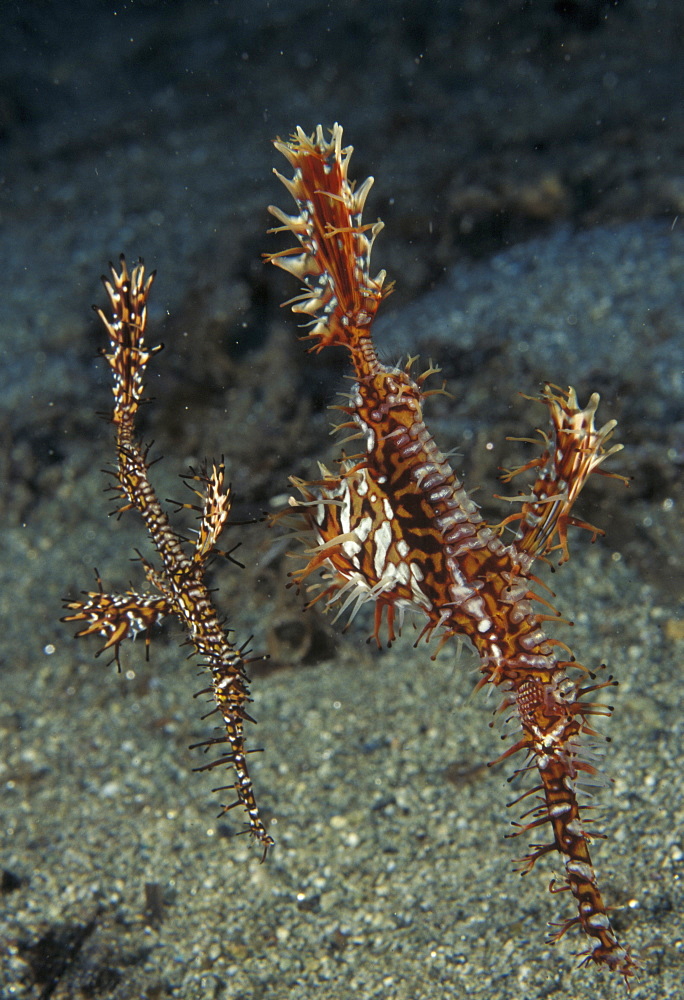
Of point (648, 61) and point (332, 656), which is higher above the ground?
point (648, 61)

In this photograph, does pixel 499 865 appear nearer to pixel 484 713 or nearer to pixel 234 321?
pixel 484 713

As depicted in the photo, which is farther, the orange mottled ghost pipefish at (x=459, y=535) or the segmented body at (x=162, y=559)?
the segmented body at (x=162, y=559)

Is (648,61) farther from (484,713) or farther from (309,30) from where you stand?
(484,713)

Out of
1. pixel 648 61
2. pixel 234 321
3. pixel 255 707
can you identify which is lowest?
pixel 255 707

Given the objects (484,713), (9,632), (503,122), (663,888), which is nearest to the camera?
(663,888)

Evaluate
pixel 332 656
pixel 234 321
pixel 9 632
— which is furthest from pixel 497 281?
pixel 9 632

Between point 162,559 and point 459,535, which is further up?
point 162,559

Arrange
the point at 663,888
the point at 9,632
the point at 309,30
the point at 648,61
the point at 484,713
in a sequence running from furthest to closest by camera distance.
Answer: the point at 309,30
the point at 648,61
the point at 9,632
the point at 484,713
the point at 663,888

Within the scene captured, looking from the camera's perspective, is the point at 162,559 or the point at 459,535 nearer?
the point at 459,535

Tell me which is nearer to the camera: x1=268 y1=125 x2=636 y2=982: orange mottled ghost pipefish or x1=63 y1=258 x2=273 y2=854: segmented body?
x1=268 y1=125 x2=636 y2=982: orange mottled ghost pipefish

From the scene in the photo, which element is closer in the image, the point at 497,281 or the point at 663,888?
the point at 663,888
